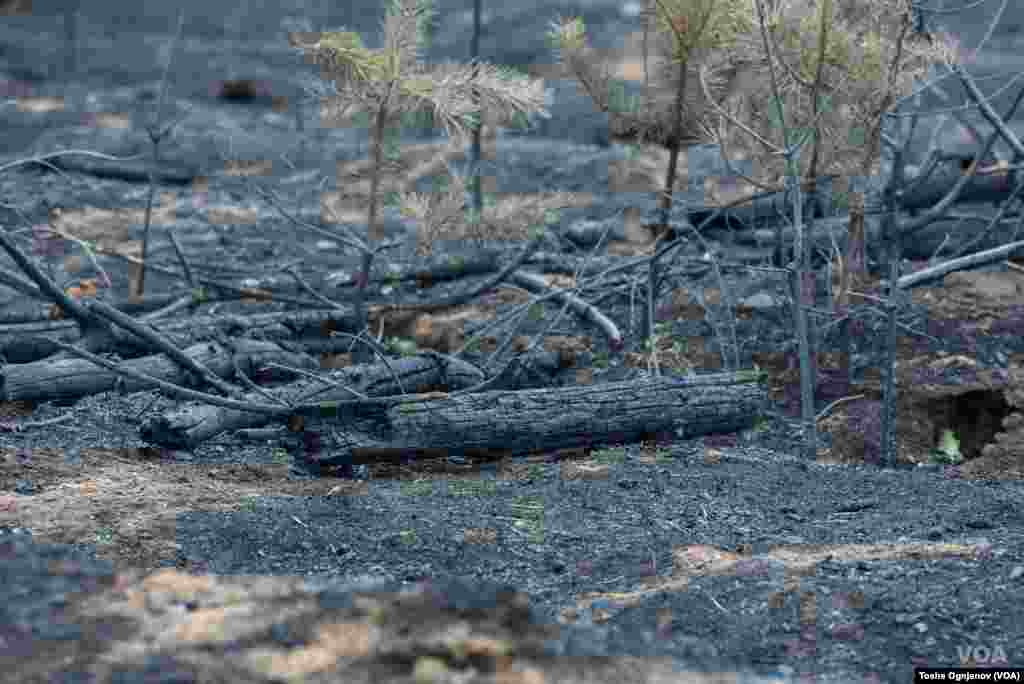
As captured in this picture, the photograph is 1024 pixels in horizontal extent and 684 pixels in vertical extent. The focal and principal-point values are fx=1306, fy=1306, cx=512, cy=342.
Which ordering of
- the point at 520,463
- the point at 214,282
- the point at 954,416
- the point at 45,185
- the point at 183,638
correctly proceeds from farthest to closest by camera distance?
1. the point at 45,185
2. the point at 214,282
3. the point at 954,416
4. the point at 520,463
5. the point at 183,638

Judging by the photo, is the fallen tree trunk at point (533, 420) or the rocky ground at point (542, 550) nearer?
the rocky ground at point (542, 550)

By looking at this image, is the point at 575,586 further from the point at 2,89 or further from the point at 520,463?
the point at 2,89

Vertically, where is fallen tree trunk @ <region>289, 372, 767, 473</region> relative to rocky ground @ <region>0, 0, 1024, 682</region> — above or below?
above

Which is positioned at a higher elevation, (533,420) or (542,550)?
(533,420)

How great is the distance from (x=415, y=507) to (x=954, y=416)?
2.66 m

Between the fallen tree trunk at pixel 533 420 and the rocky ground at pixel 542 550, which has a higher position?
the fallen tree trunk at pixel 533 420

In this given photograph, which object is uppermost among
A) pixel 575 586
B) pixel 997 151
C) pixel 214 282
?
pixel 997 151

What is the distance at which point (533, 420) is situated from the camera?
4.80 meters

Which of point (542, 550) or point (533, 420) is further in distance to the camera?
point (533, 420)

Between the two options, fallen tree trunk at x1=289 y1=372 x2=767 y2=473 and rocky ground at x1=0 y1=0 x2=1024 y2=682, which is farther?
fallen tree trunk at x1=289 y1=372 x2=767 y2=473

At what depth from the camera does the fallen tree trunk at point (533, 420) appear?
462cm

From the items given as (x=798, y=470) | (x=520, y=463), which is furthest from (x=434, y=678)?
(x=798, y=470)

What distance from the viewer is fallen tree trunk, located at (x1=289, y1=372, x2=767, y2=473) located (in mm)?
4621

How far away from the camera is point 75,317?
16.8 feet
